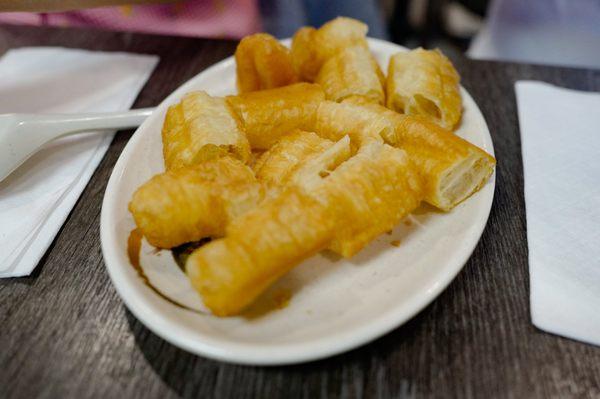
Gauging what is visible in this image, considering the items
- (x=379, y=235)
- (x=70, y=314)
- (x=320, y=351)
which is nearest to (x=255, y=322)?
(x=320, y=351)

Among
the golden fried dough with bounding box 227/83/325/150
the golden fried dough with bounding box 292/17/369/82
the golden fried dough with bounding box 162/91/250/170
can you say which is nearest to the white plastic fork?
the golden fried dough with bounding box 162/91/250/170

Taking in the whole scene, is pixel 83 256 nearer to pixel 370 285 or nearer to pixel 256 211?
pixel 256 211

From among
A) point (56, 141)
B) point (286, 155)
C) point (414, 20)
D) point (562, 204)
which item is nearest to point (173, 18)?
point (56, 141)

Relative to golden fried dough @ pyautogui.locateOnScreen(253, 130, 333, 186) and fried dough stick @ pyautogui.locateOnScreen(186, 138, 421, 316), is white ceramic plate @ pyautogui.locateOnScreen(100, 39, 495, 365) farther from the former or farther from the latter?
golden fried dough @ pyautogui.locateOnScreen(253, 130, 333, 186)

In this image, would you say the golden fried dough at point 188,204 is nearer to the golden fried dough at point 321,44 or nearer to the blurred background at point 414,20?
the golden fried dough at point 321,44

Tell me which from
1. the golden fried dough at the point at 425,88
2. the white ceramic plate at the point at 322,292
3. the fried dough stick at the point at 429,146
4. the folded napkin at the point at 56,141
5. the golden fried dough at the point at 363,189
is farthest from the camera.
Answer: the golden fried dough at the point at 425,88

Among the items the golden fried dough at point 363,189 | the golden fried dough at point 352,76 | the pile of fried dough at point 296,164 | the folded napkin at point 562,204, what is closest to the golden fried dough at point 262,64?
the pile of fried dough at point 296,164
